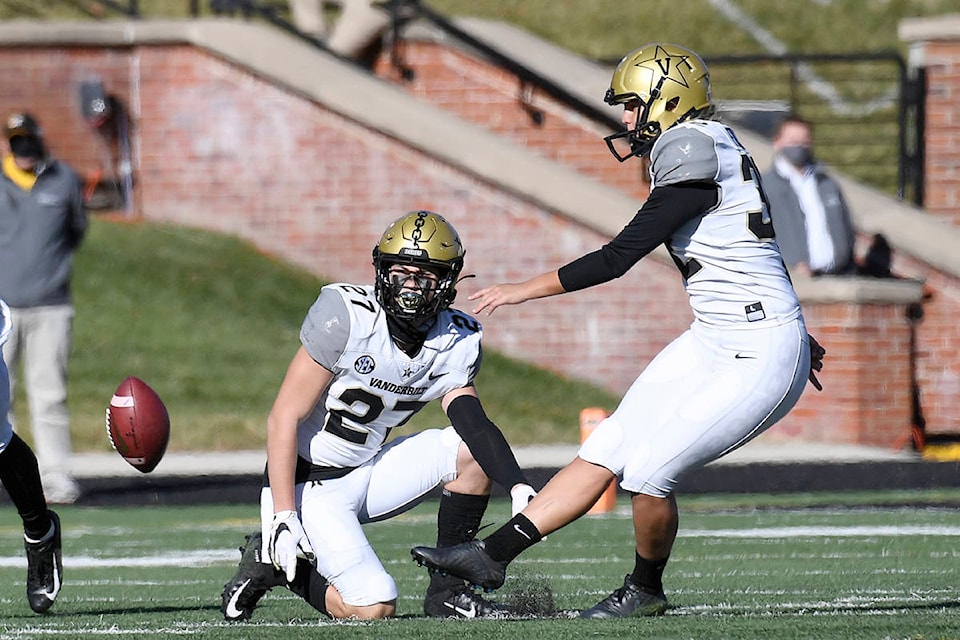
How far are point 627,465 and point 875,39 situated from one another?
1538 cm

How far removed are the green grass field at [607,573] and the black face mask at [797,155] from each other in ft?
8.39

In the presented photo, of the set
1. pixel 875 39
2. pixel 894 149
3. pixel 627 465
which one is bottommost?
pixel 627 465

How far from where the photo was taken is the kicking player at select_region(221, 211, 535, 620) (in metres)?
5.68

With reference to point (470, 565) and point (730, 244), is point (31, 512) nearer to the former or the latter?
point (470, 565)

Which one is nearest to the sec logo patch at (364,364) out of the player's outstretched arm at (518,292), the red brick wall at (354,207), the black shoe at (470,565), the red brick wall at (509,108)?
the player's outstretched arm at (518,292)

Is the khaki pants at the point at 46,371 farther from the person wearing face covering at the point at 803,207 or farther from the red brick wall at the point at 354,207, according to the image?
the person wearing face covering at the point at 803,207

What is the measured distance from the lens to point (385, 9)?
50.1 feet

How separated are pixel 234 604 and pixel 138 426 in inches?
56.0

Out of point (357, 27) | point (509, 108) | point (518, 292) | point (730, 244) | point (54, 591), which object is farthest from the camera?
point (357, 27)

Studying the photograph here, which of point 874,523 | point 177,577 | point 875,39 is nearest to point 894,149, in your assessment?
point 875,39

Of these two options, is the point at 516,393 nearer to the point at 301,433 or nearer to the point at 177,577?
the point at 177,577

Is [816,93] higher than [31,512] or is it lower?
higher

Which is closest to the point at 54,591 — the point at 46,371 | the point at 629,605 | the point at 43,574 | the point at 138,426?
the point at 43,574

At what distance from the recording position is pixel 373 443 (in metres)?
6.02
